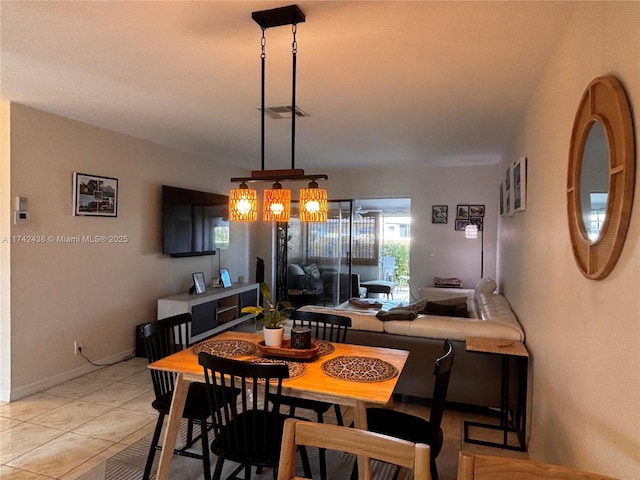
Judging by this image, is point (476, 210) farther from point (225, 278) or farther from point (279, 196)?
point (279, 196)

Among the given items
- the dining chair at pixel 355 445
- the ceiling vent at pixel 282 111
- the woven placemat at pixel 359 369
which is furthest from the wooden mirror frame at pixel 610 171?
the ceiling vent at pixel 282 111

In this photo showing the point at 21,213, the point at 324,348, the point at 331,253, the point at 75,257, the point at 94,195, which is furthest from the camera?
the point at 331,253

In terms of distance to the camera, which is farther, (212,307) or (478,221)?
(478,221)

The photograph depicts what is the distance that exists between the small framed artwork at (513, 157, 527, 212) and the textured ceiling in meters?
0.49

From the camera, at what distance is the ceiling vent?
346 cm

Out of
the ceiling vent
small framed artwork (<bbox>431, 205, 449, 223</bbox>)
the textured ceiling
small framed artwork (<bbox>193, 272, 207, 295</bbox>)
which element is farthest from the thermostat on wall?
small framed artwork (<bbox>431, 205, 449, 223</bbox>)

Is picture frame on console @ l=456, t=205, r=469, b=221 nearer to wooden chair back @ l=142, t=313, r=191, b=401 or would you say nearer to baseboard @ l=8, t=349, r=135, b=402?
wooden chair back @ l=142, t=313, r=191, b=401

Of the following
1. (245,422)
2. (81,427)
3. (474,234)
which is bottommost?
(81,427)

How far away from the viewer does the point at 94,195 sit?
4145 millimetres

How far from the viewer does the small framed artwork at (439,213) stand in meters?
6.43

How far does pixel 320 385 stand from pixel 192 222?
3.98 metres

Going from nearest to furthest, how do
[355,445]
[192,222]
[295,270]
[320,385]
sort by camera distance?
[355,445]
[320,385]
[192,222]
[295,270]

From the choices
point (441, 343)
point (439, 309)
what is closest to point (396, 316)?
point (441, 343)

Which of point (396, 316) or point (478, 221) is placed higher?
point (478, 221)
